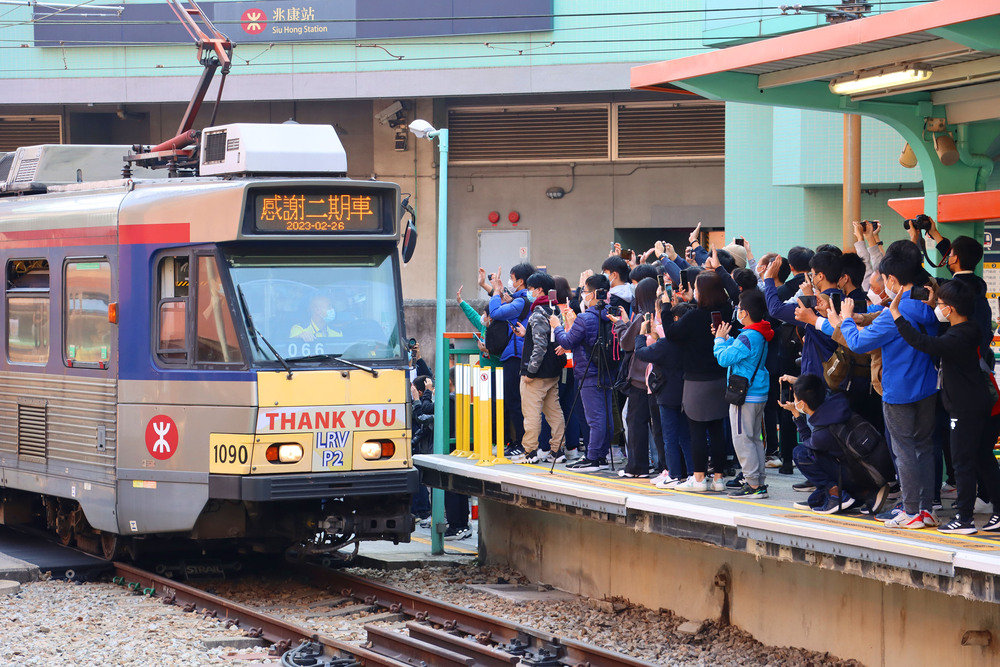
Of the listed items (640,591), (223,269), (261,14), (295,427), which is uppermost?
(261,14)

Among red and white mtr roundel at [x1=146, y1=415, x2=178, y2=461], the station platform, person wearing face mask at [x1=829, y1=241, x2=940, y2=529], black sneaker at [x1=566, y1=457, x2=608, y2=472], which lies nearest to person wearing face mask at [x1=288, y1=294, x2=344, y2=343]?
red and white mtr roundel at [x1=146, y1=415, x2=178, y2=461]

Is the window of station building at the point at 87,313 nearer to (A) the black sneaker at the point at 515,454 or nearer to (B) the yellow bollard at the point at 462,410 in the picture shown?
(B) the yellow bollard at the point at 462,410

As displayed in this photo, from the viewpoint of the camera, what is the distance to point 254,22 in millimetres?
23672

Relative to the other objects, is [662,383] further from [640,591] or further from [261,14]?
[261,14]

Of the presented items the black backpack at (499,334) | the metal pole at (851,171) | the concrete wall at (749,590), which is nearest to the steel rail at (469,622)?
the concrete wall at (749,590)

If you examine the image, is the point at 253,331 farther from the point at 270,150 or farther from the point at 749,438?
the point at 749,438

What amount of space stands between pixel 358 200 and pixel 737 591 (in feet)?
13.5

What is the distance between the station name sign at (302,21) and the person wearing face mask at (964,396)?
1624cm

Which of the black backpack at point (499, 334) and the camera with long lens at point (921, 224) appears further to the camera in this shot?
the black backpack at point (499, 334)

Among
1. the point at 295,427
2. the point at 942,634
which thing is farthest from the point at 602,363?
the point at 942,634

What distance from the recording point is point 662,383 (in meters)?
9.52

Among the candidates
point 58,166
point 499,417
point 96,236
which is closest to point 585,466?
point 499,417

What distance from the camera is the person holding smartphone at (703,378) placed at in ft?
29.9

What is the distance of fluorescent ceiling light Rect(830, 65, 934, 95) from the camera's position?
8.70 meters
